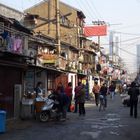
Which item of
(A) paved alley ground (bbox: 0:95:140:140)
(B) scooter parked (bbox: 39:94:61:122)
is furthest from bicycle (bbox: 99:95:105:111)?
(A) paved alley ground (bbox: 0:95:140:140)

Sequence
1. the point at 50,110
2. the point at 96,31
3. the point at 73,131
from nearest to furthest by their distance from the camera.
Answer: the point at 73,131 → the point at 50,110 → the point at 96,31

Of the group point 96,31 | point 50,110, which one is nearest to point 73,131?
point 50,110

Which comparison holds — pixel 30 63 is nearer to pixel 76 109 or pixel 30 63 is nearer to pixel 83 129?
pixel 76 109

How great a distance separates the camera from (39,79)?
36000 mm

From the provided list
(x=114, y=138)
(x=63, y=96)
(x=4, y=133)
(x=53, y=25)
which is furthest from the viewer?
(x=53, y=25)

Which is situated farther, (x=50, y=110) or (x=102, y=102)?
(x=102, y=102)

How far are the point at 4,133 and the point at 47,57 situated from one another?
19.1 m

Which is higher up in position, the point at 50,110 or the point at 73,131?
the point at 50,110

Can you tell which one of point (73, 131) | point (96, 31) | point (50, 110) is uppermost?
point (96, 31)

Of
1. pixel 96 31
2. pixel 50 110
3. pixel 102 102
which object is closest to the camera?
pixel 50 110

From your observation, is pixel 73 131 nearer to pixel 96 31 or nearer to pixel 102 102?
pixel 102 102

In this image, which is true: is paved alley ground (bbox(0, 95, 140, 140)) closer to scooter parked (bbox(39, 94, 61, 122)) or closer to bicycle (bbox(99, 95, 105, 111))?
scooter parked (bbox(39, 94, 61, 122))

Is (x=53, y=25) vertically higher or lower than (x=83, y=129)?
higher

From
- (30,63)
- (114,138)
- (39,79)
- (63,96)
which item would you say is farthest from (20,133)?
(39,79)
